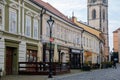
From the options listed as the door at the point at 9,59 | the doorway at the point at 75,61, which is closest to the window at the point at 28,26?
the door at the point at 9,59

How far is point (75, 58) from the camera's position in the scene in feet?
175

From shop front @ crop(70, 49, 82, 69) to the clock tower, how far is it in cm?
9213

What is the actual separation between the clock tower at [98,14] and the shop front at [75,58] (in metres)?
92.1

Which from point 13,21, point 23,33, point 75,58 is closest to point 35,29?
point 23,33

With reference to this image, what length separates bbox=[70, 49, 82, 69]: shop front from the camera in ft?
165

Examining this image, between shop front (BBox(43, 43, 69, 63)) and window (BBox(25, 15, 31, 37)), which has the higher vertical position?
window (BBox(25, 15, 31, 37))

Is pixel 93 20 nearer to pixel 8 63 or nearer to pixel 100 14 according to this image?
pixel 100 14

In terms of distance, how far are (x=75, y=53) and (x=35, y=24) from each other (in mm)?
18113

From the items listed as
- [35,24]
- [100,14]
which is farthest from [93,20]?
[35,24]

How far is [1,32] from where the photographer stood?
26.6 meters

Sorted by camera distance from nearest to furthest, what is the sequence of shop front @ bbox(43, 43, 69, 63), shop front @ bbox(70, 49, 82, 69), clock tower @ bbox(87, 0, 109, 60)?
1. shop front @ bbox(43, 43, 69, 63)
2. shop front @ bbox(70, 49, 82, 69)
3. clock tower @ bbox(87, 0, 109, 60)

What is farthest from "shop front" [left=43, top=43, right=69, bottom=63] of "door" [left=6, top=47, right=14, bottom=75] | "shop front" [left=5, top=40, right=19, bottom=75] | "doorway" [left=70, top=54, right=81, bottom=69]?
"door" [left=6, top=47, right=14, bottom=75]

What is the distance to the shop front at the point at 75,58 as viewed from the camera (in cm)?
5033

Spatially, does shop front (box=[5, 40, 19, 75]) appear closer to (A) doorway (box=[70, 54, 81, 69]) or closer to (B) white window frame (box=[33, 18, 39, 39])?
(B) white window frame (box=[33, 18, 39, 39])
